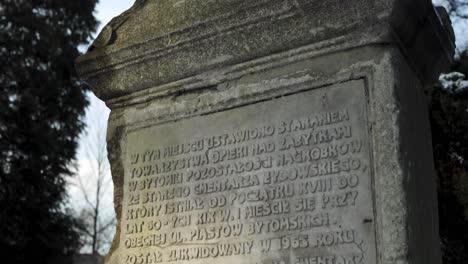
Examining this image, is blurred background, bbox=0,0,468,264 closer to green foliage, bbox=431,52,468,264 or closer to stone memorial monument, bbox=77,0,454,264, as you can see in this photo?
green foliage, bbox=431,52,468,264

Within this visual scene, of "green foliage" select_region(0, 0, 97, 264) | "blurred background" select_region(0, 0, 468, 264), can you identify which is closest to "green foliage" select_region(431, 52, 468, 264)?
"blurred background" select_region(0, 0, 468, 264)

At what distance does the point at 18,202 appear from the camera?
11852mm

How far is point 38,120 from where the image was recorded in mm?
13133

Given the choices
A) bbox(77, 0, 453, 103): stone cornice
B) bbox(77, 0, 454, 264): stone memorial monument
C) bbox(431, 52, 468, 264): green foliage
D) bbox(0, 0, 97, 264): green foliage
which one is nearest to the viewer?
bbox(77, 0, 454, 264): stone memorial monument

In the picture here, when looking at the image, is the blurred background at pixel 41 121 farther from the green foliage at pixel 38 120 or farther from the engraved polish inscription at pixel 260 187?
the engraved polish inscription at pixel 260 187

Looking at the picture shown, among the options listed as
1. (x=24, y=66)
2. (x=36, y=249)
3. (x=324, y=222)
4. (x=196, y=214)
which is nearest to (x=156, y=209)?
(x=196, y=214)

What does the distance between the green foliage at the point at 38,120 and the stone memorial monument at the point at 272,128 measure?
359 inches

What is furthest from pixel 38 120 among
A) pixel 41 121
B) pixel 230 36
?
pixel 230 36

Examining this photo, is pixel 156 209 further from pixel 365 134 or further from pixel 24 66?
pixel 24 66

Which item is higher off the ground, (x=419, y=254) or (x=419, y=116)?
(x=419, y=116)

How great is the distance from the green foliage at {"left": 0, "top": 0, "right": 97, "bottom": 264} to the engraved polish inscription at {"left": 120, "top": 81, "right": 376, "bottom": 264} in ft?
30.3

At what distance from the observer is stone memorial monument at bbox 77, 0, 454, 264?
8.41 ft

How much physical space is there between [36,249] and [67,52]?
17.0 ft

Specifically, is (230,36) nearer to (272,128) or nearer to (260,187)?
(272,128)
